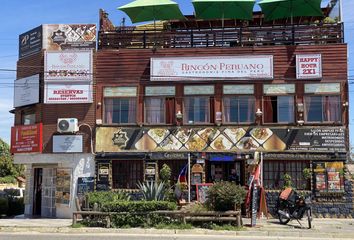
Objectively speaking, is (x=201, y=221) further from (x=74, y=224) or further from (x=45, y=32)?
(x=45, y=32)

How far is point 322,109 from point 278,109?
1.93m

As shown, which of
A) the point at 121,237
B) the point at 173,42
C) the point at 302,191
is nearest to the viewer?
the point at 121,237

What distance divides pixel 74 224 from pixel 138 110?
6.84 m

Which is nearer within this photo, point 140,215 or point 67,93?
point 140,215

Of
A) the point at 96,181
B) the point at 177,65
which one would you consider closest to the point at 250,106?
the point at 177,65

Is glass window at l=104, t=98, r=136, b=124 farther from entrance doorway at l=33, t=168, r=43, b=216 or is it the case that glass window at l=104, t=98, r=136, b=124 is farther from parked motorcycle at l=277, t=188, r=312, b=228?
parked motorcycle at l=277, t=188, r=312, b=228

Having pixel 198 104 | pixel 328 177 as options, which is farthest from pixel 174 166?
pixel 328 177

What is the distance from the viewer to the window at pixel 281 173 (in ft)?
73.9

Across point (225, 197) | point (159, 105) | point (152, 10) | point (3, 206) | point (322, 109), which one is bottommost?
point (3, 206)

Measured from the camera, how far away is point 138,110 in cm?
2345

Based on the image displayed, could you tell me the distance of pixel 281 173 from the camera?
2266cm

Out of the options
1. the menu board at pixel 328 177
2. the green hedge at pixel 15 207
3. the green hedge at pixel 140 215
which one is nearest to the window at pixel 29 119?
the green hedge at pixel 15 207

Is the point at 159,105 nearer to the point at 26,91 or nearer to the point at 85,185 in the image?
the point at 85,185

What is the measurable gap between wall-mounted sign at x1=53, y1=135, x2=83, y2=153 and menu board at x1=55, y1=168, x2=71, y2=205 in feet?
3.19
